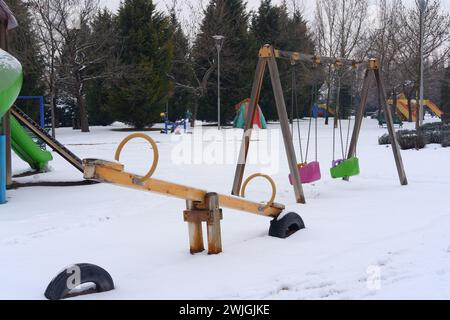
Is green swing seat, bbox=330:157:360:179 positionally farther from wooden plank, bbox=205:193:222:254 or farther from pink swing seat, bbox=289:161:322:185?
wooden plank, bbox=205:193:222:254

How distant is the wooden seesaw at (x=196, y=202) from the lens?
338cm

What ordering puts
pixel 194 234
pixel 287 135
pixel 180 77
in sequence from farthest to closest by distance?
pixel 180 77
pixel 287 135
pixel 194 234

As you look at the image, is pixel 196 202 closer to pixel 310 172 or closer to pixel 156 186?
pixel 156 186

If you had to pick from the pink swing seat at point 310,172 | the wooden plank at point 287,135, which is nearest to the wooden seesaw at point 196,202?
the wooden plank at point 287,135

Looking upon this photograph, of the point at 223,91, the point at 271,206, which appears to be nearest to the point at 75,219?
the point at 271,206

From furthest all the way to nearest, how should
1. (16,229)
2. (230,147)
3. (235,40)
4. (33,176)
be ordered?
(235,40) → (230,147) → (33,176) → (16,229)

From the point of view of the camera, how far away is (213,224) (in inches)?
162

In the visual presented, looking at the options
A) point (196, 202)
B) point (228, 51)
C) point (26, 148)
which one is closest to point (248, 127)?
point (196, 202)

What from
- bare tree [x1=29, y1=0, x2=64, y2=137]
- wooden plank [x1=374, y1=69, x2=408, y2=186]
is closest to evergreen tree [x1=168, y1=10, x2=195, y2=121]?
bare tree [x1=29, y1=0, x2=64, y2=137]

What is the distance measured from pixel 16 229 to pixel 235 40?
93.0 feet

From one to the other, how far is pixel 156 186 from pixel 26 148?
7239mm
